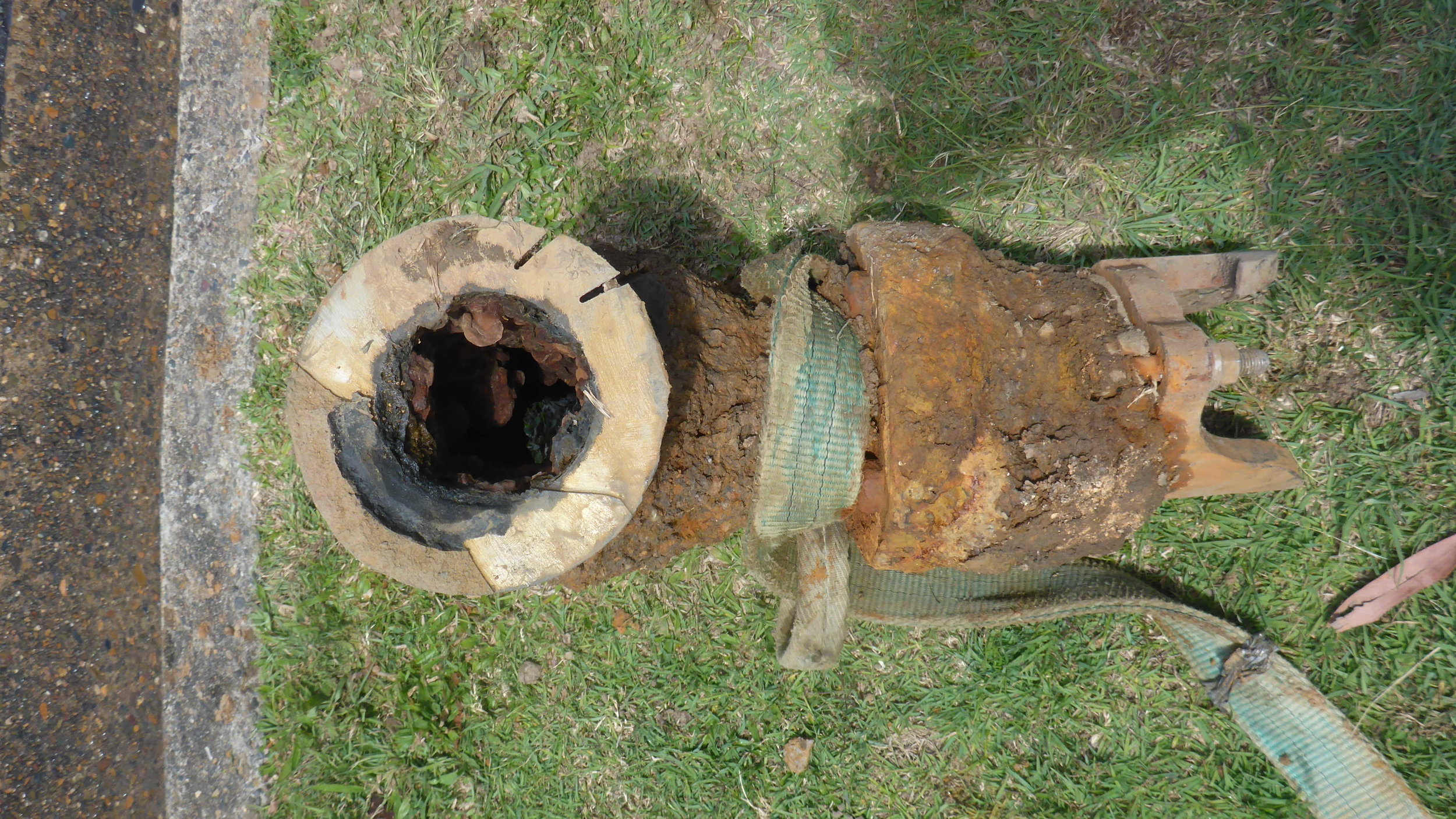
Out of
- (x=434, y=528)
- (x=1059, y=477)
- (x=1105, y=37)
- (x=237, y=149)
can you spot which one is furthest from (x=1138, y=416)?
(x=237, y=149)

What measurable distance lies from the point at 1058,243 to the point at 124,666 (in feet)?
14.2

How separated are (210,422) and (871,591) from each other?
9.84 ft

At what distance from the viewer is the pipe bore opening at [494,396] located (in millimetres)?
2008

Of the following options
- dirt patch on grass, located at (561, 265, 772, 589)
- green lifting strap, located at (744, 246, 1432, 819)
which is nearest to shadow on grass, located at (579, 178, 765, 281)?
green lifting strap, located at (744, 246, 1432, 819)

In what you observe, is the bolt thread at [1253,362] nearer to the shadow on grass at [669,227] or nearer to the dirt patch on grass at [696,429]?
the dirt patch on grass at [696,429]

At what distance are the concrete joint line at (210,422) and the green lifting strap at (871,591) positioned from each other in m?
2.50

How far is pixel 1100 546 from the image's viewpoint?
7.12ft

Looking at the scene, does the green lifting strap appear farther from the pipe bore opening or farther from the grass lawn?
the pipe bore opening

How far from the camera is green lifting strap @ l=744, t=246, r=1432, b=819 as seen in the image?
2.02m

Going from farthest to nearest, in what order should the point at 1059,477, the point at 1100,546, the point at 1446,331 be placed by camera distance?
1. the point at 1446,331
2. the point at 1100,546
3. the point at 1059,477

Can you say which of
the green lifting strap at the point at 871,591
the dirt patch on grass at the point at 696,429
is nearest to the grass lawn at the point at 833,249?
the green lifting strap at the point at 871,591

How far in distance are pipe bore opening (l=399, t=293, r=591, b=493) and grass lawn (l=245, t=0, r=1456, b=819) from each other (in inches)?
35.9

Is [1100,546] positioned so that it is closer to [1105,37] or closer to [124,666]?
[1105,37]

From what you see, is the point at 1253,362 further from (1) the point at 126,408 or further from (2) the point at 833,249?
(1) the point at 126,408
